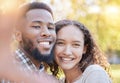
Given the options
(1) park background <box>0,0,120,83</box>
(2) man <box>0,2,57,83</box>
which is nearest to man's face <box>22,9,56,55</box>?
(2) man <box>0,2,57,83</box>

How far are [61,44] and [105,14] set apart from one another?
20.9 meters

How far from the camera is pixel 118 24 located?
24031mm

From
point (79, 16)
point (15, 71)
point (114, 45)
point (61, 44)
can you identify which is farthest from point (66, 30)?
point (114, 45)

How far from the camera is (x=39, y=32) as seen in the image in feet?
6.60

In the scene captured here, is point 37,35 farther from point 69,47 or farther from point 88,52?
point 88,52

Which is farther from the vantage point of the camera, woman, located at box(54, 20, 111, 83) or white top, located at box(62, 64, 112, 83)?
woman, located at box(54, 20, 111, 83)

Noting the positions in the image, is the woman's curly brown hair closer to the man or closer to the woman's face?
the woman's face

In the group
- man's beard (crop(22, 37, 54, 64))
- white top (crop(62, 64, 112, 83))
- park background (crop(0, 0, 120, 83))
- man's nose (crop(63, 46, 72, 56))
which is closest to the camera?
man's beard (crop(22, 37, 54, 64))

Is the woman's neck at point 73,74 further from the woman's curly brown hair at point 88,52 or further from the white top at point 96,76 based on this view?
the white top at point 96,76

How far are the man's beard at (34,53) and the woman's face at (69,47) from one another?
403mm

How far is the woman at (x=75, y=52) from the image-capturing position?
94.6 inches

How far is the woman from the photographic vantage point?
7.88 ft

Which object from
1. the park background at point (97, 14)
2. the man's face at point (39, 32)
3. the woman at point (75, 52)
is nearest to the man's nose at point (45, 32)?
the man's face at point (39, 32)

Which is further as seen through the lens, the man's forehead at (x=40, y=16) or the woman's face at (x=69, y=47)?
the woman's face at (x=69, y=47)
